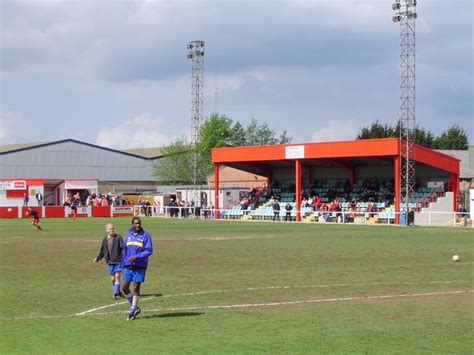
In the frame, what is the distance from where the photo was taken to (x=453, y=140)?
393 feet

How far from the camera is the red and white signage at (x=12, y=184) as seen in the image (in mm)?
72125

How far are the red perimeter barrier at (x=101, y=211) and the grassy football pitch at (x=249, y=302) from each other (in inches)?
1653

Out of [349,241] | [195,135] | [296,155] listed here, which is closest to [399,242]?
[349,241]

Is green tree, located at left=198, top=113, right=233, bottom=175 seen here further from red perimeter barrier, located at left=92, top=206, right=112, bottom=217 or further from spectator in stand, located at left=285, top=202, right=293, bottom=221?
spectator in stand, located at left=285, top=202, right=293, bottom=221

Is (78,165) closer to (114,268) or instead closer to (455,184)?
(455,184)

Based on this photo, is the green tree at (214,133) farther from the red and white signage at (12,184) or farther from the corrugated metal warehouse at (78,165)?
the red and white signage at (12,184)

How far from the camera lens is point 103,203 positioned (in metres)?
75.4

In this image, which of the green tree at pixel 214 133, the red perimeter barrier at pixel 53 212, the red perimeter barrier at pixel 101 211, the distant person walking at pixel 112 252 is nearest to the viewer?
the distant person walking at pixel 112 252

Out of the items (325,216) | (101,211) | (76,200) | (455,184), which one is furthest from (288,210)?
(76,200)

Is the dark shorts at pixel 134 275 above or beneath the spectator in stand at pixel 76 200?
beneath

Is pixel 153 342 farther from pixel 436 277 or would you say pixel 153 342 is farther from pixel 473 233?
pixel 473 233

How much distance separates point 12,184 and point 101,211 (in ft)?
27.3

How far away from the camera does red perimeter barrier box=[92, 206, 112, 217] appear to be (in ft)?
240

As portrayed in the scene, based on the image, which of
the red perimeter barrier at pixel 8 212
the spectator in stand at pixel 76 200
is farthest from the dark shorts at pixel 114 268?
the spectator in stand at pixel 76 200
